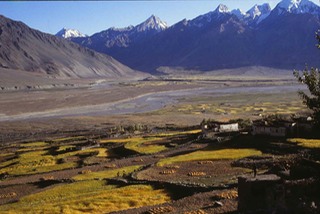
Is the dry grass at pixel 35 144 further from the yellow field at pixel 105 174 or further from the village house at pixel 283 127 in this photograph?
the village house at pixel 283 127

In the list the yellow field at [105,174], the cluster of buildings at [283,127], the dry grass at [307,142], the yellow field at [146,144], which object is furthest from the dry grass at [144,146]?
the dry grass at [307,142]

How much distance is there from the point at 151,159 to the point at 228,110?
7601 cm

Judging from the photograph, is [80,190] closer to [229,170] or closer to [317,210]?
[229,170]

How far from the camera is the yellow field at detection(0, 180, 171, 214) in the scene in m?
33.6

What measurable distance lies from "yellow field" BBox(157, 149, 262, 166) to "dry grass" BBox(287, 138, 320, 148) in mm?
4673

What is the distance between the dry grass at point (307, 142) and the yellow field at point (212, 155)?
15.3 ft

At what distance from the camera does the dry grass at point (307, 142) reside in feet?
160

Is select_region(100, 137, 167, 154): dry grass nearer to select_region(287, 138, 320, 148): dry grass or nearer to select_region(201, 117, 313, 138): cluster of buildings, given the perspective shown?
select_region(201, 117, 313, 138): cluster of buildings

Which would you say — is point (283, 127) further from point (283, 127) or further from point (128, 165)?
point (128, 165)

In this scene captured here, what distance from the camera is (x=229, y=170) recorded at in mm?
41562

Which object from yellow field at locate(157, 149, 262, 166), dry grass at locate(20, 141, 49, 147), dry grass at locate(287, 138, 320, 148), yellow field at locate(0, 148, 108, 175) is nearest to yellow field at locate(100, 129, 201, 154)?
yellow field at locate(0, 148, 108, 175)

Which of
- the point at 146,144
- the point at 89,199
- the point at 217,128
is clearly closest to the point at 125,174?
the point at 89,199

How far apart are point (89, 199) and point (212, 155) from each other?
65.7ft

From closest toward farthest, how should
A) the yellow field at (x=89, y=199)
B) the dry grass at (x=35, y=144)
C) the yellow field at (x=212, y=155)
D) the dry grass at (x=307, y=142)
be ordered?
the yellow field at (x=89, y=199)
the dry grass at (x=307, y=142)
the yellow field at (x=212, y=155)
the dry grass at (x=35, y=144)
